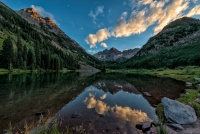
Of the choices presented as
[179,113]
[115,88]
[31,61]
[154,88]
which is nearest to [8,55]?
[31,61]

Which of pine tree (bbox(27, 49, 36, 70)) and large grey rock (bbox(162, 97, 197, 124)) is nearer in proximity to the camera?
large grey rock (bbox(162, 97, 197, 124))

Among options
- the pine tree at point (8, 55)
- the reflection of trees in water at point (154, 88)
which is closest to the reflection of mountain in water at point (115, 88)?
the reflection of trees in water at point (154, 88)

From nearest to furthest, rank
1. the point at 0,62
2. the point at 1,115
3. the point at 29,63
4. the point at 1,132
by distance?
the point at 1,132 → the point at 1,115 → the point at 0,62 → the point at 29,63

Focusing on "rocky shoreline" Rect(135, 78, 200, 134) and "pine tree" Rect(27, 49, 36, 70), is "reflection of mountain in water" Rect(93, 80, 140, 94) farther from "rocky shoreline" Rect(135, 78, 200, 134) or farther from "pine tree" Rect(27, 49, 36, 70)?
"pine tree" Rect(27, 49, 36, 70)

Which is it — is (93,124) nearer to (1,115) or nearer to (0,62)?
(1,115)

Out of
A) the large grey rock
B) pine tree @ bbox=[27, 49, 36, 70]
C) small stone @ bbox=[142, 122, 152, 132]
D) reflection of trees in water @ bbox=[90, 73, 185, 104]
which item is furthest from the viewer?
pine tree @ bbox=[27, 49, 36, 70]

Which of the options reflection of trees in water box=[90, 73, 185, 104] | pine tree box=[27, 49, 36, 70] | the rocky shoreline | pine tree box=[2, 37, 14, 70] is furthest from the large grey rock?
pine tree box=[27, 49, 36, 70]

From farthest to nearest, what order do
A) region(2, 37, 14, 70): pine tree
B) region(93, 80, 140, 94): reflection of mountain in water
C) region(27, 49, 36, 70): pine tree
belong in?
1. region(27, 49, 36, 70): pine tree
2. region(2, 37, 14, 70): pine tree
3. region(93, 80, 140, 94): reflection of mountain in water

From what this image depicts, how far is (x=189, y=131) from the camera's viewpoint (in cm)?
1042

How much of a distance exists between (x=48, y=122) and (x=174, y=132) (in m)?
11.2

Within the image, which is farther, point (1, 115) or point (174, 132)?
point (1, 115)

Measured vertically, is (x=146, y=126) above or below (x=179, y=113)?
below

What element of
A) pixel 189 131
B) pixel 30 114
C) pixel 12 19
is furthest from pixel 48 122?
pixel 12 19

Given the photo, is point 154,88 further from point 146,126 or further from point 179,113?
Result: point 146,126
